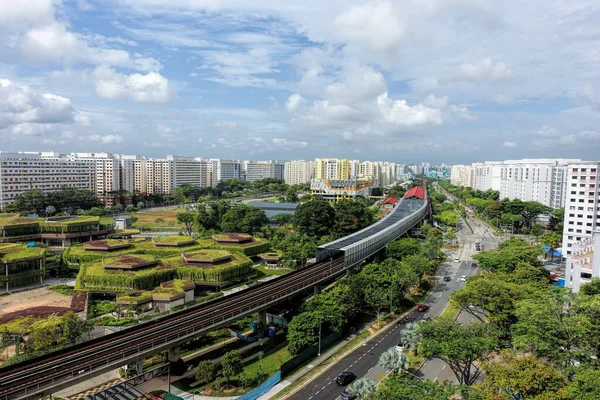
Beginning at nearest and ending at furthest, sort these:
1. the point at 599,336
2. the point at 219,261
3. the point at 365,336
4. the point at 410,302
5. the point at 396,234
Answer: the point at 599,336 < the point at 365,336 < the point at 410,302 < the point at 219,261 < the point at 396,234

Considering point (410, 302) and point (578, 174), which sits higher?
point (578, 174)

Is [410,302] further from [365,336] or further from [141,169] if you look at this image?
[141,169]

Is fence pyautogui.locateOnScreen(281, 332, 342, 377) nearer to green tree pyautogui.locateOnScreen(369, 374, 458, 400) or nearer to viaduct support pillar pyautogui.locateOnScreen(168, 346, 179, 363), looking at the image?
viaduct support pillar pyautogui.locateOnScreen(168, 346, 179, 363)

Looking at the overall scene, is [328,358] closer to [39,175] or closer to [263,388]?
[263,388]

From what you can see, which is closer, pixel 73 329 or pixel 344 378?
pixel 344 378

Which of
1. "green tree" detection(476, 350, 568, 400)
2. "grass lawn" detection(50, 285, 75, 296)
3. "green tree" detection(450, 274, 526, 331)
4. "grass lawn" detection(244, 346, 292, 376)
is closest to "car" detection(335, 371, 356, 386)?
"grass lawn" detection(244, 346, 292, 376)

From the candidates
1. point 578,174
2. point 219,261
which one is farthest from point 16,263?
point 578,174

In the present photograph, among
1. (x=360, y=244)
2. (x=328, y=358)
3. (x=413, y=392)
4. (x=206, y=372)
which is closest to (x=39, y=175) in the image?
(x=360, y=244)
